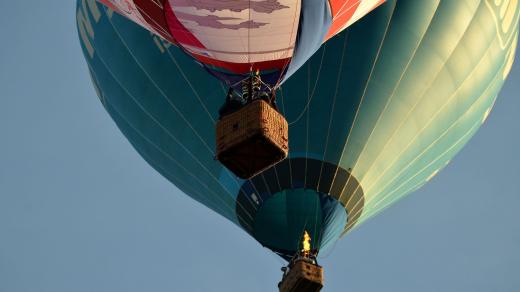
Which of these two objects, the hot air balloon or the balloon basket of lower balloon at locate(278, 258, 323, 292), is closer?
the balloon basket of lower balloon at locate(278, 258, 323, 292)

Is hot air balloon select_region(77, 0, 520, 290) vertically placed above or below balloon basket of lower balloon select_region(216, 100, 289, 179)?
above

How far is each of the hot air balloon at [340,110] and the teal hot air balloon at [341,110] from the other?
12mm

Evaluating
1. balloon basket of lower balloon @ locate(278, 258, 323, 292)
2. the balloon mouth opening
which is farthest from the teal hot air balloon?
balloon basket of lower balloon @ locate(278, 258, 323, 292)

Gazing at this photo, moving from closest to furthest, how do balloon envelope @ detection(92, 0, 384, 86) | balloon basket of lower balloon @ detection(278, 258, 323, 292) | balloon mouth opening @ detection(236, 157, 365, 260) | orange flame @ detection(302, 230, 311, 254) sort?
balloon envelope @ detection(92, 0, 384, 86) → balloon basket of lower balloon @ detection(278, 258, 323, 292) → orange flame @ detection(302, 230, 311, 254) → balloon mouth opening @ detection(236, 157, 365, 260)

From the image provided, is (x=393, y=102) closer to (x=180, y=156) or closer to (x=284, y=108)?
(x=284, y=108)

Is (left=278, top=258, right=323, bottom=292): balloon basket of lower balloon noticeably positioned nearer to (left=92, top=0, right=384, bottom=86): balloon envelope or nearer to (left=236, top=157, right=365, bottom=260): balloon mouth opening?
(left=236, top=157, right=365, bottom=260): balloon mouth opening

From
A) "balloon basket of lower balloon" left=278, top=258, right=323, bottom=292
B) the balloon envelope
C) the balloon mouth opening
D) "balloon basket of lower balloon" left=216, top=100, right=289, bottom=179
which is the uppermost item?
the balloon envelope

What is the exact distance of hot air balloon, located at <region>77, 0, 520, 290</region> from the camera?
1705 cm

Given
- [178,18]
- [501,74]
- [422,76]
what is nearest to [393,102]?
[422,76]

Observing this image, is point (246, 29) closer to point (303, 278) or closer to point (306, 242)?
point (303, 278)

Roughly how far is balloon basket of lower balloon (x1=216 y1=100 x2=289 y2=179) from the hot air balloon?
6.87 ft

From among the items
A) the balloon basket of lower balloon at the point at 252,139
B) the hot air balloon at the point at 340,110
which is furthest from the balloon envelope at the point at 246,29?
the hot air balloon at the point at 340,110

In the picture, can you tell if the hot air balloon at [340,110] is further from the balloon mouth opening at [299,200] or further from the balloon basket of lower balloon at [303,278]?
Answer: the balloon basket of lower balloon at [303,278]

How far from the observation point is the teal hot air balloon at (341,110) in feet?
55.9
